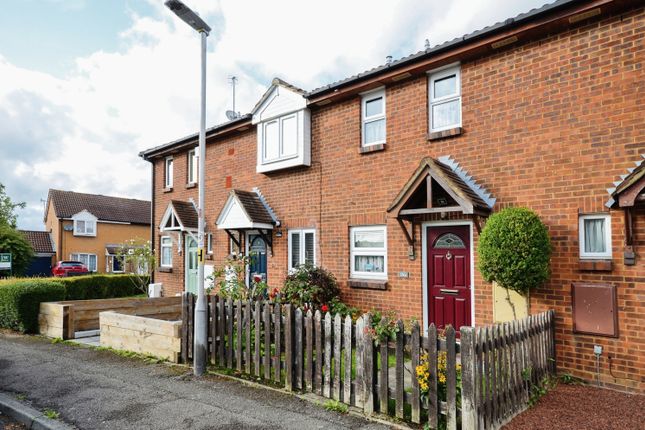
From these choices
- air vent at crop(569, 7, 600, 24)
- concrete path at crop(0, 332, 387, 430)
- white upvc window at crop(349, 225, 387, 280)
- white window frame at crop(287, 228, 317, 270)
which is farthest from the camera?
white window frame at crop(287, 228, 317, 270)

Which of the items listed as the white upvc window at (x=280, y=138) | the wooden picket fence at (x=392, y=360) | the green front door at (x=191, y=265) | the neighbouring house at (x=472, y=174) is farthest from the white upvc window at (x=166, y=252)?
the wooden picket fence at (x=392, y=360)

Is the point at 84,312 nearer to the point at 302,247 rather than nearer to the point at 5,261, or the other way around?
the point at 302,247

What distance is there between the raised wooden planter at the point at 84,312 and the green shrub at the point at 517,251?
8299 millimetres

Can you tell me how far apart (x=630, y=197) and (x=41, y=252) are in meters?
44.9

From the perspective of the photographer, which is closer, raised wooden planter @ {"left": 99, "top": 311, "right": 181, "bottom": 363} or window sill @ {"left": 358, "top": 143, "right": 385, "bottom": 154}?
raised wooden planter @ {"left": 99, "top": 311, "right": 181, "bottom": 363}

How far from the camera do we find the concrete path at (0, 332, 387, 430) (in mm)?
5391

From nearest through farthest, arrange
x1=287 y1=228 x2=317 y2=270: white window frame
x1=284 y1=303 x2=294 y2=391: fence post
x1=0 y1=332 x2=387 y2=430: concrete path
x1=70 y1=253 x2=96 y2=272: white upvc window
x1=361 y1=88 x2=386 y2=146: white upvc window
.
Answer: x1=0 y1=332 x2=387 y2=430: concrete path, x1=284 y1=303 x2=294 y2=391: fence post, x1=361 y1=88 x2=386 y2=146: white upvc window, x1=287 y1=228 x2=317 y2=270: white window frame, x1=70 y1=253 x2=96 y2=272: white upvc window

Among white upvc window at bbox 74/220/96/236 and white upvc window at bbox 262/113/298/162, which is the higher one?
white upvc window at bbox 262/113/298/162

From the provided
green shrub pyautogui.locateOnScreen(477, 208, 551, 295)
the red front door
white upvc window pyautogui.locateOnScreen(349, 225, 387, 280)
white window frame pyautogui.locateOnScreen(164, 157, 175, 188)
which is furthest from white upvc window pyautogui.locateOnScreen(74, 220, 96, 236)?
green shrub pyautogui.locateOnScreen(477, 208, 551, 295)

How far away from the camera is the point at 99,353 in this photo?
356 inches

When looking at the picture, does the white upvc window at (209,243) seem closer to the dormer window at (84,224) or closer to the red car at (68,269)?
the red car at (68,269)

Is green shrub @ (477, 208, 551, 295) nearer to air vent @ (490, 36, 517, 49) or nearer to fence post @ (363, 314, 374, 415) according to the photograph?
fence post @ (363, 314, 374, 415)

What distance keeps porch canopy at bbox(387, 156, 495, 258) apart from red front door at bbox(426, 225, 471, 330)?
0.47 m

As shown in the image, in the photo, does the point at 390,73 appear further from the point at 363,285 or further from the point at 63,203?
the point at 63,203
